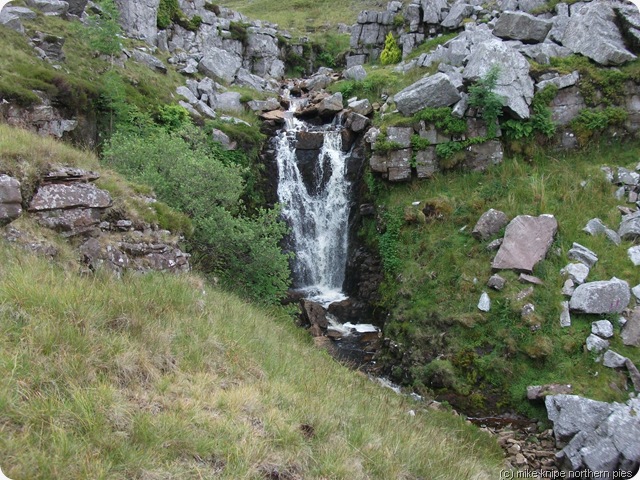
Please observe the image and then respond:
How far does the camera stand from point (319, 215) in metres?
17.8

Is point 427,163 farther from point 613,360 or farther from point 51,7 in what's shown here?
point 51,7

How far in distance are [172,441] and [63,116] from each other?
1350cm

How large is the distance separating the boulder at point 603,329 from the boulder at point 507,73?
25.9 ft

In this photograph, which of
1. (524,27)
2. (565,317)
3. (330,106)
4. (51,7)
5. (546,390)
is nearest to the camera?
(546,390)

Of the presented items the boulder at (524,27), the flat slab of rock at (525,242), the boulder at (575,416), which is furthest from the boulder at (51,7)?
the boulder at (575,416)

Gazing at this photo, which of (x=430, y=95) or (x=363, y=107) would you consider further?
(x=363, y=107)

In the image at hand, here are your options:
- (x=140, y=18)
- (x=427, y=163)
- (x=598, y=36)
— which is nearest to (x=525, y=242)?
(x=427, y=163)

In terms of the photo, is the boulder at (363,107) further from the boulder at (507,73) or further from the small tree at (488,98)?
the small tree at (488,98)

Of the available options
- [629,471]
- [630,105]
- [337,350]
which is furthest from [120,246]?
[630,105]

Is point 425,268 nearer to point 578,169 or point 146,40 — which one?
point 578,169

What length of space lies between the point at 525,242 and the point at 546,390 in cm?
419

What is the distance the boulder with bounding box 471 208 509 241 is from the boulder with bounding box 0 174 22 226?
11832 millimetres

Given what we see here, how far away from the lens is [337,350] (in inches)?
530

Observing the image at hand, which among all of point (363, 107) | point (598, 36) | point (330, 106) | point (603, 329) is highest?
point (598, 36)
